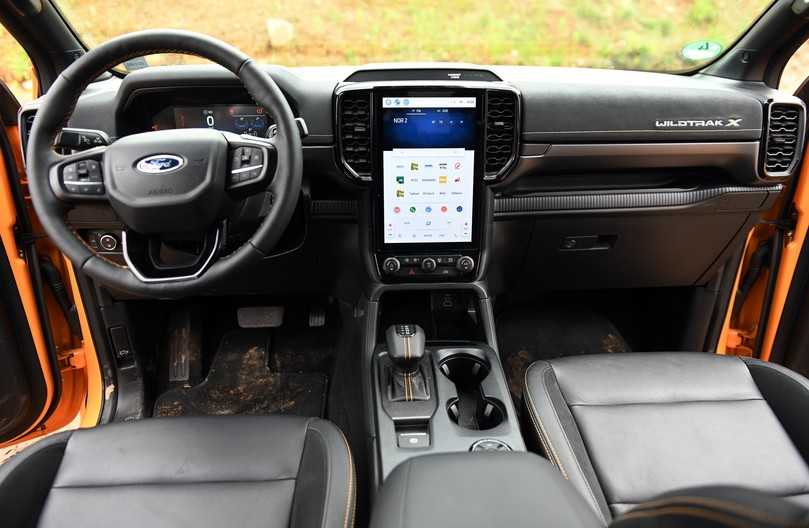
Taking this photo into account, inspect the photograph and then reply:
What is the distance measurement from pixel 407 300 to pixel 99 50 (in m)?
1.10

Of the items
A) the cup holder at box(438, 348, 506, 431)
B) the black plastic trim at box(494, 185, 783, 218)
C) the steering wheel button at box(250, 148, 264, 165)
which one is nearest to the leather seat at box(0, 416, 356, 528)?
the cup holder at box(438, 348, 506, 431)

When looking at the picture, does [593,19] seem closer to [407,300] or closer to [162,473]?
[407,300]

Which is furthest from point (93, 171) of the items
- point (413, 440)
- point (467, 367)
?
point (467, 367)

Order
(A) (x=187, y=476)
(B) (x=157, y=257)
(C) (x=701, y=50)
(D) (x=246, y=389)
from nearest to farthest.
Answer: (A) (x=187, y=476) → (B) (x=157, y=257) → (C) (x=701, y=50) → (D) (x=246, y=389)

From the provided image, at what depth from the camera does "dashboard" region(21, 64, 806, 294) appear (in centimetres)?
162

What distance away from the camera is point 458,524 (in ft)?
2.86

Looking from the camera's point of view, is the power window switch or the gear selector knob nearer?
the power window switch

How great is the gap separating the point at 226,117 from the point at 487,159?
739 mm

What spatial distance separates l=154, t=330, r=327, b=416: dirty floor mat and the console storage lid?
116 centimetres

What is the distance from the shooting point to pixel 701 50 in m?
2.00

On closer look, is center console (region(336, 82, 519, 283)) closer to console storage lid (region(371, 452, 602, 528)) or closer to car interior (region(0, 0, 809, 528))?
car interior (region(0, 0, 809, 528))

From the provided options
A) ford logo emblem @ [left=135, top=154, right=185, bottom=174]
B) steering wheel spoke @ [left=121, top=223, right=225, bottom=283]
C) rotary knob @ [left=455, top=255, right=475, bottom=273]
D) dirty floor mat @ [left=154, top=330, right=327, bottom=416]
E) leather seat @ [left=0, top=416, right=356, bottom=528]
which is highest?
ford logo emblem @ [left=135, top=154, right=185, bottom=174]

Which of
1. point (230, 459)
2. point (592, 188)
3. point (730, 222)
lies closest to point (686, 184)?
point (730, 222)

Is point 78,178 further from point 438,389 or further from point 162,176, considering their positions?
point 438,389
